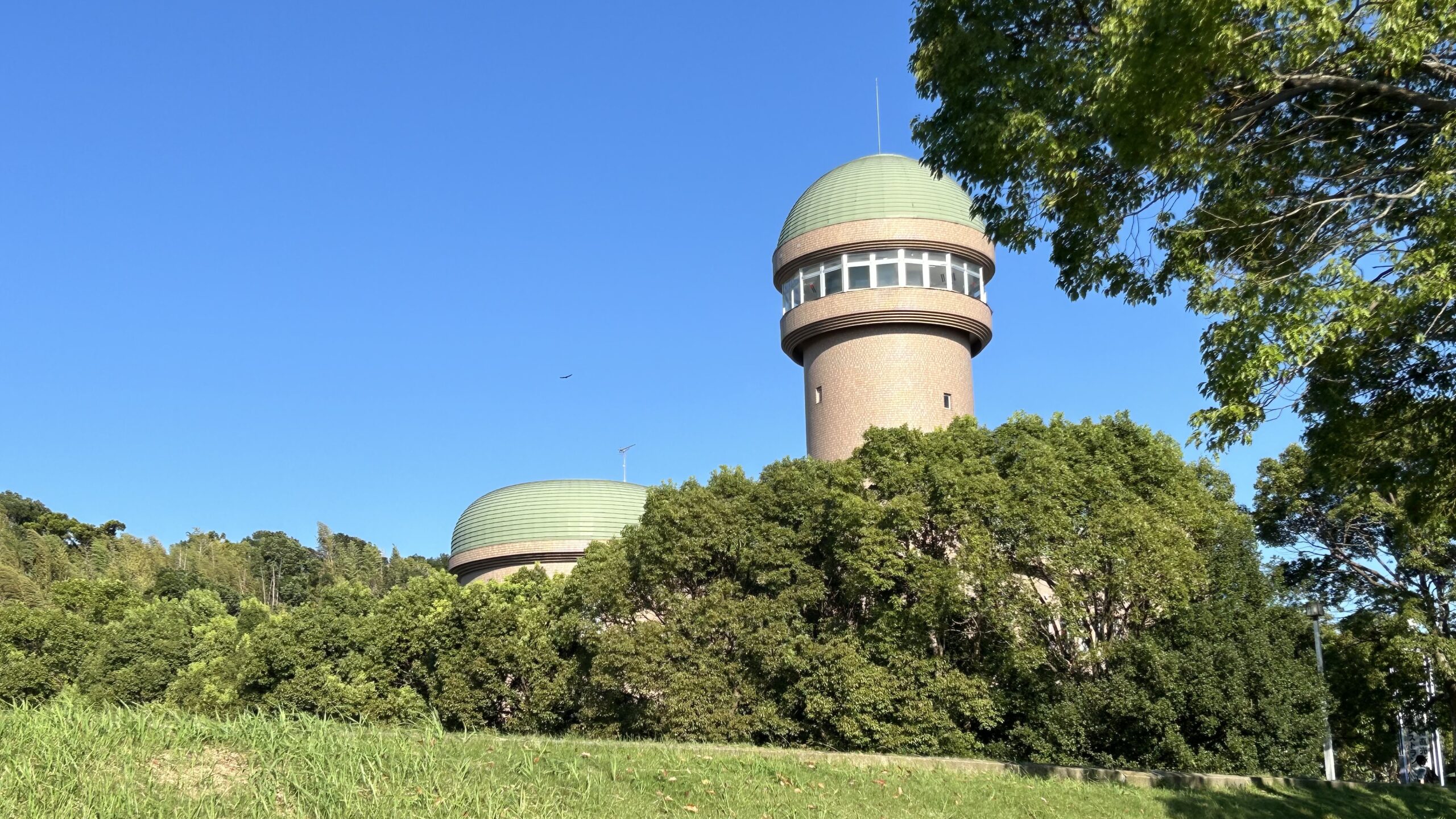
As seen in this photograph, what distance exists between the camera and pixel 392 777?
869cm

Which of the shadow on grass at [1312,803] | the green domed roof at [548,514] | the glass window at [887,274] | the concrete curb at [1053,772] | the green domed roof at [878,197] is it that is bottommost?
the shadow on grass at [1312,803]

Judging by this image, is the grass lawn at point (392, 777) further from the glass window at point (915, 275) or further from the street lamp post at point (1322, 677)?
the glass window at point (915, 275)

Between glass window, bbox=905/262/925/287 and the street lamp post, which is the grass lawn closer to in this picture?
the street lamp post

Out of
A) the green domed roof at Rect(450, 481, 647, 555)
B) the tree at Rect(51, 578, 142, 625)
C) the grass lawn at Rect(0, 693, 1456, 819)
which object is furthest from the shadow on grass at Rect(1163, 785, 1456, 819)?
the tree at Rect(51, 578, 142, 625)

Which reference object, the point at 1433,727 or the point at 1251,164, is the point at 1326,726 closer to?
the point at 1433,727

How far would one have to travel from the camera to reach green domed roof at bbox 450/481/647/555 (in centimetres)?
3325

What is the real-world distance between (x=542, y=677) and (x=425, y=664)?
367 cm

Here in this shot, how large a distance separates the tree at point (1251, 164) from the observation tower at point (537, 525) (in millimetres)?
24039

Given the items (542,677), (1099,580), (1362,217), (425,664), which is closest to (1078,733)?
(1099,580)

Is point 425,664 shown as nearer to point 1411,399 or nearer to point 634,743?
point 634,743

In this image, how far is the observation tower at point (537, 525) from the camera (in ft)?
109

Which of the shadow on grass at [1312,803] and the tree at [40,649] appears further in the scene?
the tree at [40,649]

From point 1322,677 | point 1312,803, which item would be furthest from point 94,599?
point 1312,803

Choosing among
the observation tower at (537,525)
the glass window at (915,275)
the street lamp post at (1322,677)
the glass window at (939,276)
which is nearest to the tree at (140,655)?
the observation tower at (537,525)
